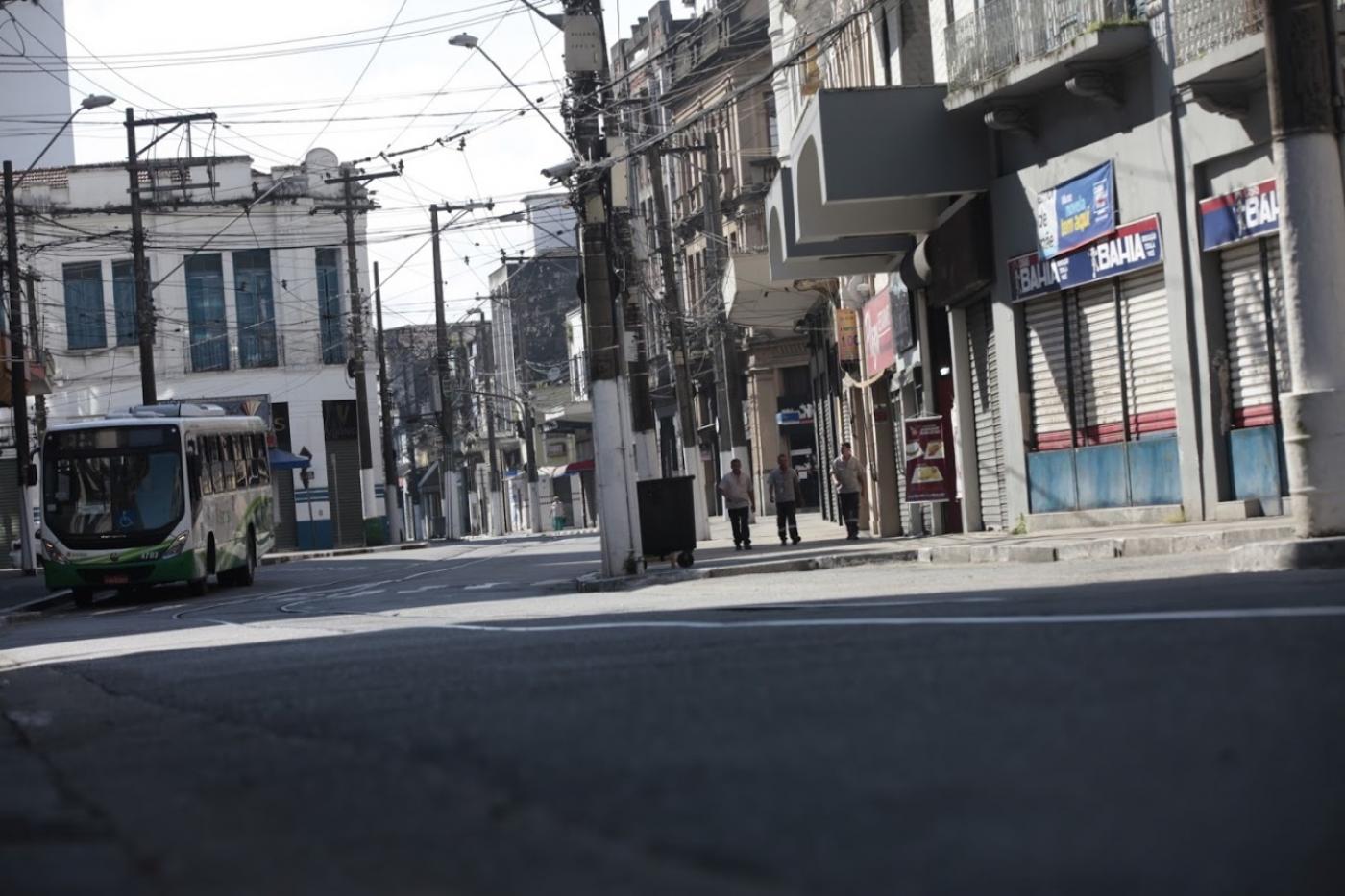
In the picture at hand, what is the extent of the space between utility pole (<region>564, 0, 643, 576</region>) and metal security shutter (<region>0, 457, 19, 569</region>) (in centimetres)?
4071

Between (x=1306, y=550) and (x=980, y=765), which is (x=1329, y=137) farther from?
(x=980, y=765)

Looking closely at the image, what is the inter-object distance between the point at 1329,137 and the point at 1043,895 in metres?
12.0

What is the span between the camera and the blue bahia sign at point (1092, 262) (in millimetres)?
21938

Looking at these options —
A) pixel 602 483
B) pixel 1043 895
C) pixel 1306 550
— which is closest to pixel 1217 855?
pixel 1043 895

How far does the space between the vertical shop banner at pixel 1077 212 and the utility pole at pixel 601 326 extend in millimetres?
5897

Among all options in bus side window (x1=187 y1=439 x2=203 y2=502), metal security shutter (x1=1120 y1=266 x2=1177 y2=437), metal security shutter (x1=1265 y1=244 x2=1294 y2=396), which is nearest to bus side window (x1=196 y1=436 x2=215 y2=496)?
bus side window (x1=187 y1=439 x2=203 y2=502)

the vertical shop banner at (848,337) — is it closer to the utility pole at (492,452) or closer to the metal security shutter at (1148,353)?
the metal security shutter at (1148,353)

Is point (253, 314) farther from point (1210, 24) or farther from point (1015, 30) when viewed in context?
point (1210, 24)

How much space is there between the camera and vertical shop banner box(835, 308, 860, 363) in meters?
37.7

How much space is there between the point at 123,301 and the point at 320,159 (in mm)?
8767

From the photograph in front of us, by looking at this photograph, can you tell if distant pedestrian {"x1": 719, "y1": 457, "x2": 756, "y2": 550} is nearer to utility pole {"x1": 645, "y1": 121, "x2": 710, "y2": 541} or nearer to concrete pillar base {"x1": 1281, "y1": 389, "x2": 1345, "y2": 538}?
utility pole {"x1": 645, "y1": 121, "x2": 710, "y2": 541}

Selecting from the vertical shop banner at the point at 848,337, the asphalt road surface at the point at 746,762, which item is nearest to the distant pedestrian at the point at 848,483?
the vertical shop banner at the point at 848,337

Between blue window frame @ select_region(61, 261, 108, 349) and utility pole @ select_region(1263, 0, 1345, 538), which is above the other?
blue window frame @ select_region(61, 261, 108, 349)

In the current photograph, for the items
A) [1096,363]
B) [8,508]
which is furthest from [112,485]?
[8,508]
